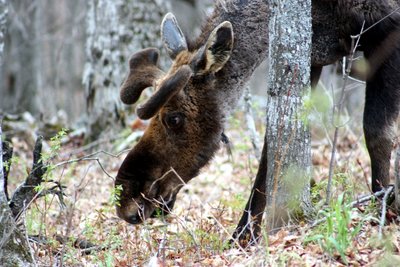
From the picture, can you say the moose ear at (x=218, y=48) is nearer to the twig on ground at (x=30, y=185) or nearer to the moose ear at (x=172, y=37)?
the moose ear at (x=172, y=37)

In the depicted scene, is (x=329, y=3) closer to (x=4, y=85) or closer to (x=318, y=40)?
(x=318, y=40)

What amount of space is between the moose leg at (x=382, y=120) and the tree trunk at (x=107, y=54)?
570cm

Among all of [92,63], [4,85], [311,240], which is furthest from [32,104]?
[311,240]

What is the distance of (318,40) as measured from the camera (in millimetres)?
6809

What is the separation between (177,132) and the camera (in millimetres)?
6520

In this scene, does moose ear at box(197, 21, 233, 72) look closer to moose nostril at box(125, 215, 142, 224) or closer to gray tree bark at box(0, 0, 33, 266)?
moose nostril at box(125, 215, 142, 224)

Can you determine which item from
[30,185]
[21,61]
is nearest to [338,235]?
[30,185]

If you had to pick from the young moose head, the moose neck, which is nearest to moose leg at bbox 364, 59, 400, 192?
the moose neck

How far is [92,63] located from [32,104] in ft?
26.9

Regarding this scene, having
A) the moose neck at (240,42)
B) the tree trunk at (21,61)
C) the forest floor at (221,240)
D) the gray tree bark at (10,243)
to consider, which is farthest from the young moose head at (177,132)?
the tree trunk at (21,61)

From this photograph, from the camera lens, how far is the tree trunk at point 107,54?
1127 cm

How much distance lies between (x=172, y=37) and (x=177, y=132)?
1065mm

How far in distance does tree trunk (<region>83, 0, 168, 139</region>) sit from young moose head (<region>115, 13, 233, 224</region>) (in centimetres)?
444

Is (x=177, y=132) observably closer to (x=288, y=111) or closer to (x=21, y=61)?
(x=288, y=111)
